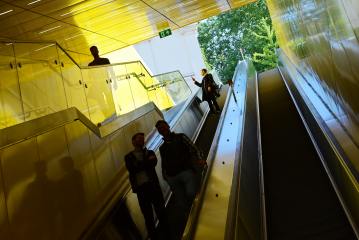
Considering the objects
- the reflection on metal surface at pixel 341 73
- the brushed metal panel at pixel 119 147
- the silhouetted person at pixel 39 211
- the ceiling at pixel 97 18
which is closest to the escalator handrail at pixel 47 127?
the brushed metal panel at pixel 119 147

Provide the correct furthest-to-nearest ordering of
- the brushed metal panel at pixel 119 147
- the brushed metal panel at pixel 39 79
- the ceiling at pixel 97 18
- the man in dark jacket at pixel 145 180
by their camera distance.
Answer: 1. the ceiling at pixel 97 18
2. the brushed metal panel at pixel 119 147
3. the brushed metal panel at pixel 39 79
4. the man in dark jacket at pixel 145 180

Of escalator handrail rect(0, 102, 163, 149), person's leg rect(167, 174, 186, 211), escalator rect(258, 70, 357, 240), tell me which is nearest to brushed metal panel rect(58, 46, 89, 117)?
escalator handrail rect(0, 102, 163, 149)

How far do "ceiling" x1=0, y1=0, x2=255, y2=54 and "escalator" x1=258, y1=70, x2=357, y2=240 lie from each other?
18.4 feet

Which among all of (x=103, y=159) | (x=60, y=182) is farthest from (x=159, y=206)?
(x=103, y=159)

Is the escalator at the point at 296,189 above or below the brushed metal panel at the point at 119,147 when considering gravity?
below

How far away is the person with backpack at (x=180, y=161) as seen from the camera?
577 cm

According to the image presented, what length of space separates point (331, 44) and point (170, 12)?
1147cm

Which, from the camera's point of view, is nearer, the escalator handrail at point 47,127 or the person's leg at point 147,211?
the escalator handrail at point 47,127

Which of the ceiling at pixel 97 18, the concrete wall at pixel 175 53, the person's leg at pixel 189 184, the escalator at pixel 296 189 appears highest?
the concrete wall at pixel 175 53

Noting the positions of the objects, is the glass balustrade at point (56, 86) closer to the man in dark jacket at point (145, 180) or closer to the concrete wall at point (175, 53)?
the man in dark jacket at point (145, 180)

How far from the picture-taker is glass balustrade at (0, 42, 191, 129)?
20.2 feet

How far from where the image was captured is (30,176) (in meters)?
5.41

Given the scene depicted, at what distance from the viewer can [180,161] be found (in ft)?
18.9

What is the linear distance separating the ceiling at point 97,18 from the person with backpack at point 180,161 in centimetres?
548
